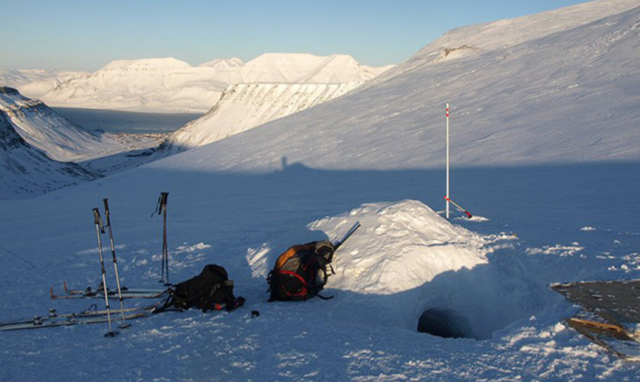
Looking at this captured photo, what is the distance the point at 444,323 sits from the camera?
7.05 metres

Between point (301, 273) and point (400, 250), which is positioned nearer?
point (301, 273)

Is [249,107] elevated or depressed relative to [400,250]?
elevated

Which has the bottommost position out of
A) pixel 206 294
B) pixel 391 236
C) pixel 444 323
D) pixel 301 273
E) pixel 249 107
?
pixel 444 323

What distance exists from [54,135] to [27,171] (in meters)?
46.7

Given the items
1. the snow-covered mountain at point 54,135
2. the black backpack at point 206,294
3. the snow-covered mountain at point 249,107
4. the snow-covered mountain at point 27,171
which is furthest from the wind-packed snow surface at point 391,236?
the snow-covered mountain at point 54,135

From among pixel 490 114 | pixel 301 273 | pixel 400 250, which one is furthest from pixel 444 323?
pixel 490 114

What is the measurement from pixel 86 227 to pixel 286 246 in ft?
25.9

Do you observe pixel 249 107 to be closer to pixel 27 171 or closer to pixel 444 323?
pixel 27 171

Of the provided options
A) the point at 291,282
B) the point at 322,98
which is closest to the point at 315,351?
the point at 291,282

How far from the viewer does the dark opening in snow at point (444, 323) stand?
663cm

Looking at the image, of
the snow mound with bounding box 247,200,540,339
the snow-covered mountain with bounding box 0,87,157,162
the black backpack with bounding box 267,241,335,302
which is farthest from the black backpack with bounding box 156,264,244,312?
the snow-covered mountain with bounding box 0,87,157,162

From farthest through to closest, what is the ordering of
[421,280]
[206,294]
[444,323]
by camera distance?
[444,323] → [421,280] → [206,294]

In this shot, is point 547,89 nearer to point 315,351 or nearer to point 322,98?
point 315,351

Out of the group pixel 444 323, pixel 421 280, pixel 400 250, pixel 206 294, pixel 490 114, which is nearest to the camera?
pixel 206 294
